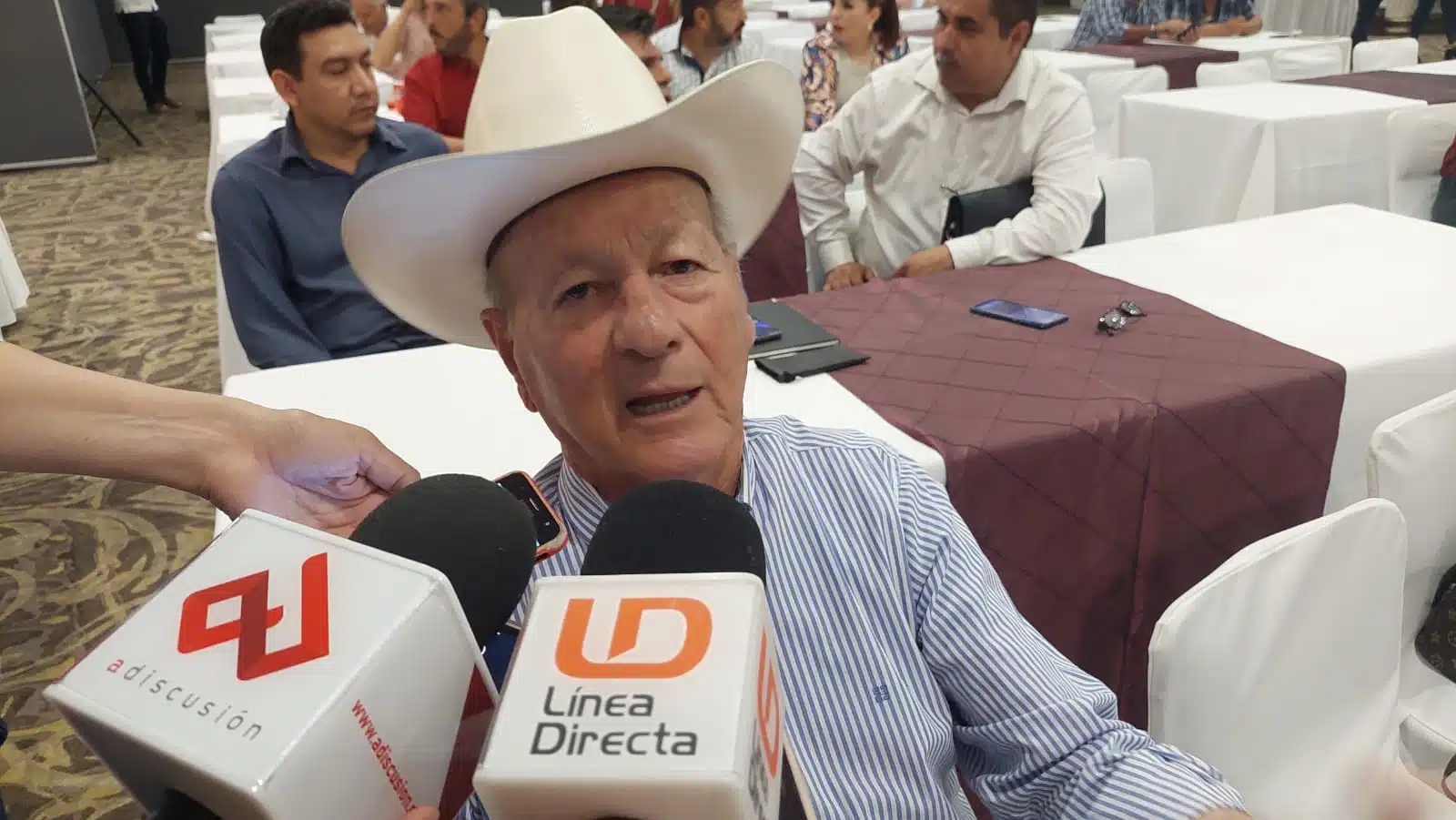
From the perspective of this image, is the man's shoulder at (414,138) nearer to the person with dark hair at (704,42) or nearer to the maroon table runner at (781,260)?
the maroon table runner at (781,260)

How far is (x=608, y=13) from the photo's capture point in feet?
11.3

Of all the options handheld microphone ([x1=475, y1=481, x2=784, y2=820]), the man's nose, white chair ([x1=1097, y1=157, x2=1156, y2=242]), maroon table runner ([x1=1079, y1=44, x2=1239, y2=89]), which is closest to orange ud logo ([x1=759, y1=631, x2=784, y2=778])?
handheld microphone ([x1=475, y1=481, x2=784, y2=820])

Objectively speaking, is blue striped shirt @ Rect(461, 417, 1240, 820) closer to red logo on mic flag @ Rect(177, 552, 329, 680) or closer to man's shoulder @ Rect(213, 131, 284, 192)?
red logo on mic flag @ Rect(177, 552, 329, 680)

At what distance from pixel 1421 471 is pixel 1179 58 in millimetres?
4276

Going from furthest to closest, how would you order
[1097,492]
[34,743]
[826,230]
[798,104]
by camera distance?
[826,230]
[34,743]
[1097,492]
[798,104]

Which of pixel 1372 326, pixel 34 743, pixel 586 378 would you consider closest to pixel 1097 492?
pixel 1372 326

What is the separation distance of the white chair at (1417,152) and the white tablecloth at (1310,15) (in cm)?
777

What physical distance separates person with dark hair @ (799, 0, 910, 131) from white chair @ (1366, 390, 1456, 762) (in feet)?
10.0

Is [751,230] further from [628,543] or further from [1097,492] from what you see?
[1097,492]

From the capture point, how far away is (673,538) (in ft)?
2.00

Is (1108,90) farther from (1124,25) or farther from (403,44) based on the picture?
(403,44)

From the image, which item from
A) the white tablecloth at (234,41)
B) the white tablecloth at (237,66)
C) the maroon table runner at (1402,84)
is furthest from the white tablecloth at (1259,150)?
the white tablecloth at (234,41)

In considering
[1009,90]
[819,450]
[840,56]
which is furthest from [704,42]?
[819,450]

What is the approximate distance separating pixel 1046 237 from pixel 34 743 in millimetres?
2481
